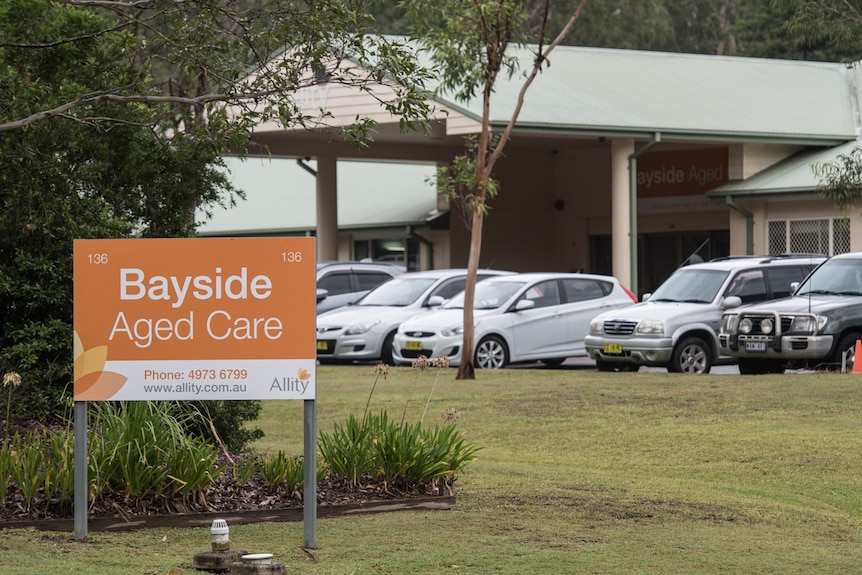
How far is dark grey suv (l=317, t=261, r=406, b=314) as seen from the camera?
28.3 m

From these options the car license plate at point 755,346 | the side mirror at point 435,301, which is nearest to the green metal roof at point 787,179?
the side mirror at point 435,301

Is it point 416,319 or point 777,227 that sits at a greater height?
point 777,227

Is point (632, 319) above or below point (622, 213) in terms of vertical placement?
below

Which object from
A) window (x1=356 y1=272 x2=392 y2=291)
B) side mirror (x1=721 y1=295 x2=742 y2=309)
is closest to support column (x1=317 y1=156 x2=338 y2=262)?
window (x1=356 y1=272 x2=392 y2=291)

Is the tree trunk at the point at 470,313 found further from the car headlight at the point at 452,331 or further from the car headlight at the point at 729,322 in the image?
the car headlight at the point at 729,322

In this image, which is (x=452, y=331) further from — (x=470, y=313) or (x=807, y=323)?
(x=807, y=323)

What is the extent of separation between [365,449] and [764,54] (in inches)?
1951

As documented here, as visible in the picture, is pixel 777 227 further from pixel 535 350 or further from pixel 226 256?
pixel 226 256

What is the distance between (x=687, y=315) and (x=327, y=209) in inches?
669

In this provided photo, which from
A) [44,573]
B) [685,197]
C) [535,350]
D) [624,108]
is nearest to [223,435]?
[44,573]

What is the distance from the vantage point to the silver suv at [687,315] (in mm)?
20875

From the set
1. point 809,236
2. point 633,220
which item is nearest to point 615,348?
point 633,220

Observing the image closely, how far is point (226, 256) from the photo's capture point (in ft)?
25.1

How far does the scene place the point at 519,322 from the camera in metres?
23.1
